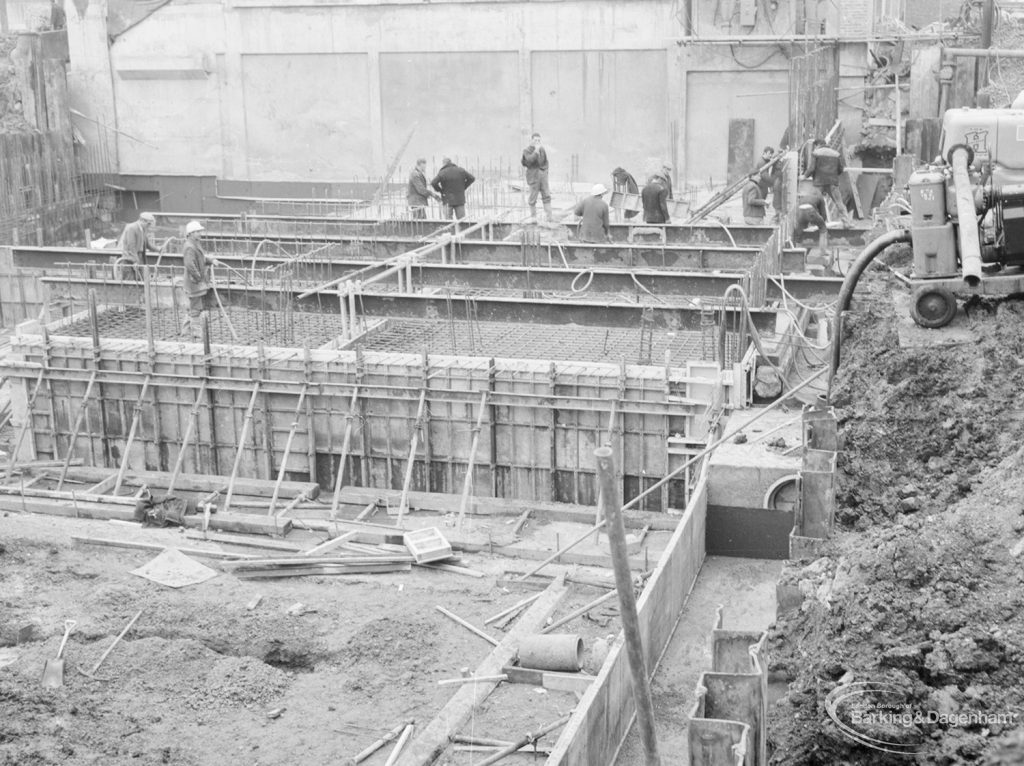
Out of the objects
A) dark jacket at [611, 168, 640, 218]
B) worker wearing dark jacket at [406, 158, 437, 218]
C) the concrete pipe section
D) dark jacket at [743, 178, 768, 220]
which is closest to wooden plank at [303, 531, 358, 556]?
the concrete pipe section

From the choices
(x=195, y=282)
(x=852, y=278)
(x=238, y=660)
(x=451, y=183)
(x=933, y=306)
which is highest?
(x=451, y=183)

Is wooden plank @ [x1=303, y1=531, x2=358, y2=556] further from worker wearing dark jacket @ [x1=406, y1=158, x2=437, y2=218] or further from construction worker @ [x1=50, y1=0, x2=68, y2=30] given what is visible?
construction worker @ [x1=50, y1=0, x2=68, y2=30]

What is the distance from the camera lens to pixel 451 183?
23.4 meters

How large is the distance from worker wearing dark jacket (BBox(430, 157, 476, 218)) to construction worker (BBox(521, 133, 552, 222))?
1490 mm

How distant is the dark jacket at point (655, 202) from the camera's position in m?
22.0

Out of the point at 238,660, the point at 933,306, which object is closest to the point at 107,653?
the point at 238,660

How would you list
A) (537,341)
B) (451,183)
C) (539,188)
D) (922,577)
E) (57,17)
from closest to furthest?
(922,577) → (537,341) → (451,183) → (539,188) → (57,17)

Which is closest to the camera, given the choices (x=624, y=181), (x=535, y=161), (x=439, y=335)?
(x=439, y=335)

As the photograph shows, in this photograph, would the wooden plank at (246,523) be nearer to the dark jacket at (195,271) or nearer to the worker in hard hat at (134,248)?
the dark jacket at (195,271)

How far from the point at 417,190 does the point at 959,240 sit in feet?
44.9

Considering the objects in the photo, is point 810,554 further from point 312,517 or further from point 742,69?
point 742,69

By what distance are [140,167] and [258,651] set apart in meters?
23.8

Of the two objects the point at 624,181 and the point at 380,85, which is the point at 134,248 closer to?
the point at 624,181

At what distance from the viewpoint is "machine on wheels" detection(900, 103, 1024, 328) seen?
11.0m
